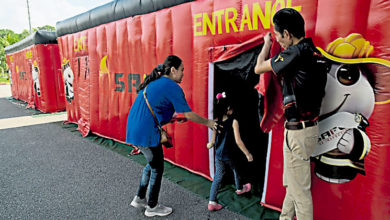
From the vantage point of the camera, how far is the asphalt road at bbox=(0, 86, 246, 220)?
108 inches

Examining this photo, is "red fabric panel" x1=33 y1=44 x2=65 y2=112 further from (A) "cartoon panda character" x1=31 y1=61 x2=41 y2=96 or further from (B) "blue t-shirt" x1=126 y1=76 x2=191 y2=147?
(B) "blue t-shirt" x1=126 y1=76 x2=191 y2=147

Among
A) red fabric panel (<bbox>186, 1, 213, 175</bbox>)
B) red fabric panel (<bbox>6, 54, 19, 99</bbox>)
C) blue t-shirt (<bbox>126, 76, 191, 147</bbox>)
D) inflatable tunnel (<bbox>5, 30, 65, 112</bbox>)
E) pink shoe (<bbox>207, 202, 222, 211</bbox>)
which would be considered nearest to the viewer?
blue t-shirt (<bbox>126, 76, 191, 147</bbox>)

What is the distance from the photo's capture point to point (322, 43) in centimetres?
217

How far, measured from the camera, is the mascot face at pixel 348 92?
2.02 m

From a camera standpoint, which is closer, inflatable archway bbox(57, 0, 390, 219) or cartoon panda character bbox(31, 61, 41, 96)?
inflatable archway bbox(57, 0, 390, 219)

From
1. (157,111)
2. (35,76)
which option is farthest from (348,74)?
(35,76)

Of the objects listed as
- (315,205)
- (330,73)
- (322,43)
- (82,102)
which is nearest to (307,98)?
(330,73)

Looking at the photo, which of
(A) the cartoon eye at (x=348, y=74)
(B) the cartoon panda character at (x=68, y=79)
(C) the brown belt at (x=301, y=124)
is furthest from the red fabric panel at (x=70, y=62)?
(A) the cartoon eye at (x=348, y=74)

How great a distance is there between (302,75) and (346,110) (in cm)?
65

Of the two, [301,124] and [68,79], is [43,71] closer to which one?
[68,79]

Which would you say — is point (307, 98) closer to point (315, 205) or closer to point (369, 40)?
point (369, 40)

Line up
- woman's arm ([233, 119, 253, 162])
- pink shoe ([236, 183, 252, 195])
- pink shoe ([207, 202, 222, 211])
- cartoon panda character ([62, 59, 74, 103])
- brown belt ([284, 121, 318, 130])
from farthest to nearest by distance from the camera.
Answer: cartoon panda character ([62, 59, 74, 103]) < pink shoe ([236, 183, 252, 195]) < pink shoe ([207, 202, 222, 211]) < woman's arm ([233, 119, 253, 162]) < brown belt ([284, 121, 318, 130])

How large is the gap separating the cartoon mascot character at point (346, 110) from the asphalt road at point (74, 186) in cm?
110

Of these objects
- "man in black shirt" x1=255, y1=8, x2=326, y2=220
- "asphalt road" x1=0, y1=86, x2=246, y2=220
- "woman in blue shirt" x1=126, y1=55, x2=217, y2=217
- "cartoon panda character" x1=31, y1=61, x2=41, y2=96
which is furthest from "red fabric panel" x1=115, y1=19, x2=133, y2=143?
"cartoon panda character" x1=31, y1=61, x2=41, y2=96
